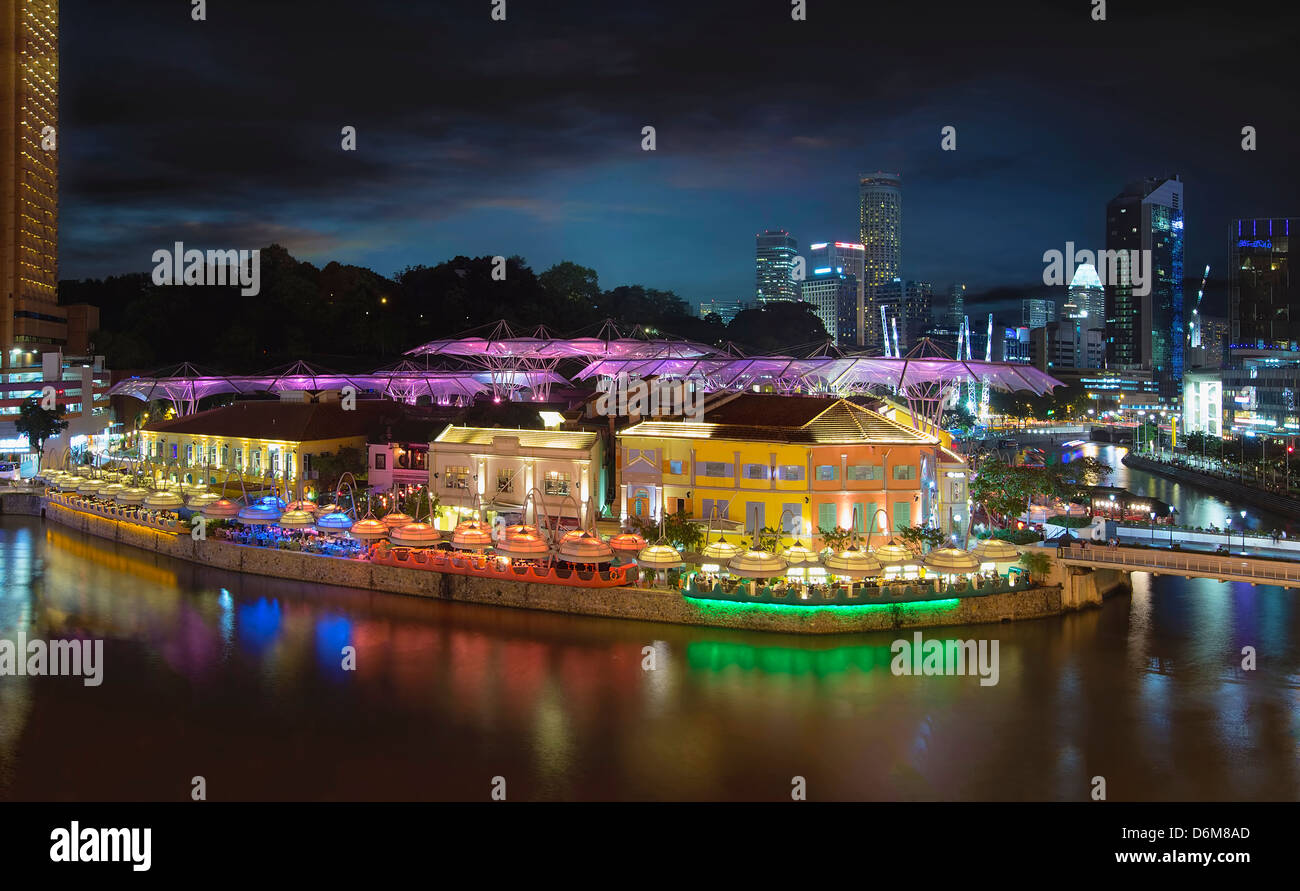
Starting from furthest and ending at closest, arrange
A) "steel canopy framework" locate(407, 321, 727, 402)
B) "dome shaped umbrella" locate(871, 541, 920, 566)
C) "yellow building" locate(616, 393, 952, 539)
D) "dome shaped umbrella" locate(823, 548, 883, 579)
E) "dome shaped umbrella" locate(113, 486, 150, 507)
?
"steel canopy framework" locate(407, 321, 727, 402)
"dome shaped umbrella" locate(113, 486, 150, 507)
"yellow building" locate(616, 393, 952, 539)
"dome shaped umbrella" locate(871, 541, 920, 566)
"dome shaped umbrella" locate(823, 548, 883, 579)

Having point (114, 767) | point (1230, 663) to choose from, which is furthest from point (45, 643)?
point (1230, 663)

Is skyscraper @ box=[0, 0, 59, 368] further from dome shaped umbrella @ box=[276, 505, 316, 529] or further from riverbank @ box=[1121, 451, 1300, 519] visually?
riverbank @ box=[1121, 451, 1300, 519]

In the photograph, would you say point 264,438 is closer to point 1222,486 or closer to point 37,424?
point 37,424

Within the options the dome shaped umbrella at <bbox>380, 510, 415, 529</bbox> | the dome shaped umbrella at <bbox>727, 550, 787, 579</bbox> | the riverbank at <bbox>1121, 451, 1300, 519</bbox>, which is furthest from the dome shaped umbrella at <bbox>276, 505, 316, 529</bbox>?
the riverbank at <bbox>1121, 451, 1300, 519</bbox>

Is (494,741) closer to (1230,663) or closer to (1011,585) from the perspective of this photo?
(1011,585)

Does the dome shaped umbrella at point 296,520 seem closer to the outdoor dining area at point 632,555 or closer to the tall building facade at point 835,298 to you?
the outdoor dining area at point 632,555

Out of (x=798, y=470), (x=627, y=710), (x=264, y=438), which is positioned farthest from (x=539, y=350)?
(x=627, y=710)
